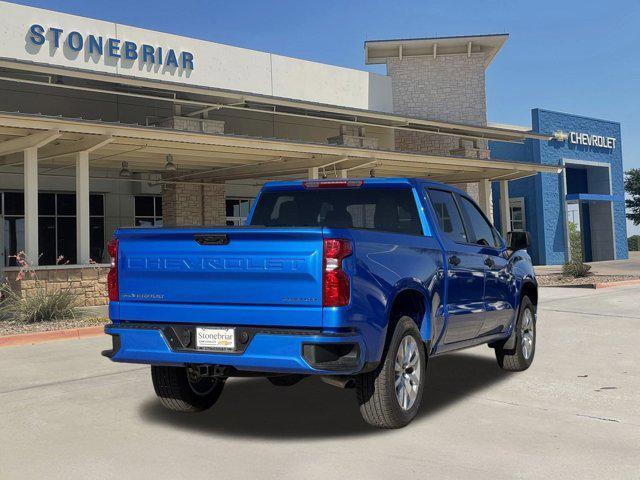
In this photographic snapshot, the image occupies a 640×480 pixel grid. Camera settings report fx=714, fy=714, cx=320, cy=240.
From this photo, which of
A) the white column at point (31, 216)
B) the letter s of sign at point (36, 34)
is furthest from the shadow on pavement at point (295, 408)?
the letter s of sign at point (36, 34)

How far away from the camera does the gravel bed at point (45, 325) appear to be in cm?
1198

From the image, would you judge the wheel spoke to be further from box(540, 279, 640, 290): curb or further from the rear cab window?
box(540, 279, 640, 290): curb

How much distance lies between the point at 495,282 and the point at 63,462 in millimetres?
4537

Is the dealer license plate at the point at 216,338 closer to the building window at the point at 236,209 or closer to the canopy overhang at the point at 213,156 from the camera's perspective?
the canopy overhang at the point at 213,156

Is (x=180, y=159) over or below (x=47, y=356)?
over

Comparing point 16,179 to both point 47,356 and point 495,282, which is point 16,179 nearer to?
point 47,356

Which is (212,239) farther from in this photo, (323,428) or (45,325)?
(45,325)

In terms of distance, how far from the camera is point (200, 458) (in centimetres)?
489

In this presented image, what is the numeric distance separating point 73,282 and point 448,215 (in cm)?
1143

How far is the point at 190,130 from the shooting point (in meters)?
18.0

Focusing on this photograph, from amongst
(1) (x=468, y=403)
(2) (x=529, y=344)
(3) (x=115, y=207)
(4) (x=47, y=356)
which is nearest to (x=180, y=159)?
(3) (x=115, y=207)

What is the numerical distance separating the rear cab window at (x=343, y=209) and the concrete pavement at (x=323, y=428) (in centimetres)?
165

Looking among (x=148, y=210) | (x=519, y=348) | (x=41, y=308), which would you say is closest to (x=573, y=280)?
(x=148, y=210)

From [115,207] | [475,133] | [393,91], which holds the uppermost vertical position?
[393,91]
